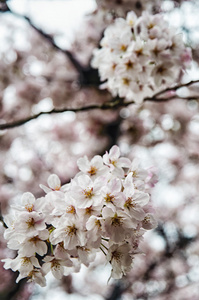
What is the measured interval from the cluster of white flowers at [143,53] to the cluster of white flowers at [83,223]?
29.0 inches

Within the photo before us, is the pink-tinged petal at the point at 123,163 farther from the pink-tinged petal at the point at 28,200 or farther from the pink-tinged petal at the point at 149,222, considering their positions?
the pink-tinged petal at the point at 28,200

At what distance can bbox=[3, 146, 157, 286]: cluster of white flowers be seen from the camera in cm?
85

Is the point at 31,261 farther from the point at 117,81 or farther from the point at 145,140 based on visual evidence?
the point at 145,140

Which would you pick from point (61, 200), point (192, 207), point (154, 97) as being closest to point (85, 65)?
point (154, 97)

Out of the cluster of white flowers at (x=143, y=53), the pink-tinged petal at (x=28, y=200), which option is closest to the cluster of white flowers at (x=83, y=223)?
the pink-tinged petal at (x=28, y=200)

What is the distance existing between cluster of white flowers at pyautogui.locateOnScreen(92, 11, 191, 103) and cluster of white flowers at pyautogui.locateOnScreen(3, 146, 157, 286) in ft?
2.42

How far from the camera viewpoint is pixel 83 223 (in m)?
0.86

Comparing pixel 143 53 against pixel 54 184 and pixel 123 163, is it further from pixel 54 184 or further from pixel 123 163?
pixel 54 184

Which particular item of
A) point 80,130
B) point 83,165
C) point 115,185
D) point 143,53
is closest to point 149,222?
point 115,185

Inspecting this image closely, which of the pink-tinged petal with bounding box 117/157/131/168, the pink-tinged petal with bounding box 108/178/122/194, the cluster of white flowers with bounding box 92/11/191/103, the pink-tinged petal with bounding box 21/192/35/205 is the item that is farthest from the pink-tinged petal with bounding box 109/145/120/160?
the cluster of white flowers with bounding box 92/11/191/103

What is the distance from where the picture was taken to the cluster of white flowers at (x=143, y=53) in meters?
1.50

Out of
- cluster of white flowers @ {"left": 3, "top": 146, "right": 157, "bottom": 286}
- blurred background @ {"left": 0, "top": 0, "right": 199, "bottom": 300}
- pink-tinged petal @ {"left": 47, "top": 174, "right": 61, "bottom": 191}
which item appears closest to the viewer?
cluster of white flowers @ {"left": 3, "top": 146, "right": 157, "bottom": 286}

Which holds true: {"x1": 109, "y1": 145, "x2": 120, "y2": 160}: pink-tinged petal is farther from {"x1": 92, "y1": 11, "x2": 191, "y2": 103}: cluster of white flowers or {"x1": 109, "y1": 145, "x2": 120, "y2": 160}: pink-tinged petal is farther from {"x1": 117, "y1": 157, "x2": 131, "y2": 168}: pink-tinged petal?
{"x1": 92, "y1": 11, "x2": 191, "y2": 103}: cluster of white flowers

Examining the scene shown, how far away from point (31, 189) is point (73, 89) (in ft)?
5.75
